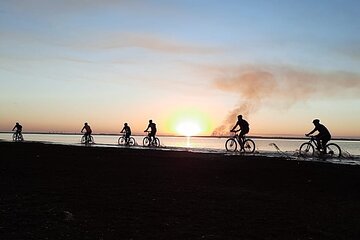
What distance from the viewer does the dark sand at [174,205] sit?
7.57m

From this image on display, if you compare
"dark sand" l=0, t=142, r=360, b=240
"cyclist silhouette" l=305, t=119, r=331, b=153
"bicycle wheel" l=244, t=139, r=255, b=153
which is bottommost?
"dark sand" l=0, t=142, r=360, b=240

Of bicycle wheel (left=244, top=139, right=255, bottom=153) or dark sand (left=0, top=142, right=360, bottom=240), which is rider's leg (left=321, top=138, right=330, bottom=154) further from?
dark sand (left=0, top=142, right=360, bottom=240)

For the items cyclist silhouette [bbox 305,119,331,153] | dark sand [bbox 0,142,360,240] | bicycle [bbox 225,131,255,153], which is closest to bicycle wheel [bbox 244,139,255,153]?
bicycle [bbox 225,131,255,153]

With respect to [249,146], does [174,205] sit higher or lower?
lower

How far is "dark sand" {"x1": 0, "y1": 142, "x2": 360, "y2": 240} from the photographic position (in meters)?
7.57

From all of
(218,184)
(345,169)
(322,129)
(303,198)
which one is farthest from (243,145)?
(303,198)

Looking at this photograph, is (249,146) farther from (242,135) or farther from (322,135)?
(322,135)

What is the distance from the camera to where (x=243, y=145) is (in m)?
32.1

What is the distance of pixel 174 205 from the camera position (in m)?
9.91

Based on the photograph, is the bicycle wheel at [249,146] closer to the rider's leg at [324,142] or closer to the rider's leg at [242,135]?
the rider's leg at [242,135]

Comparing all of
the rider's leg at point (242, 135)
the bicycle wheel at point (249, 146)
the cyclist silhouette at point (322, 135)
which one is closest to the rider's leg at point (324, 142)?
the cyclist silhouette at point (322, 135)

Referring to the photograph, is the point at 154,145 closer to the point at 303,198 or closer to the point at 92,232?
the point at 303,198

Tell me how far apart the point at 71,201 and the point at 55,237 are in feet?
10.2

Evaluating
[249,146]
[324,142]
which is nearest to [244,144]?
[249,146]
